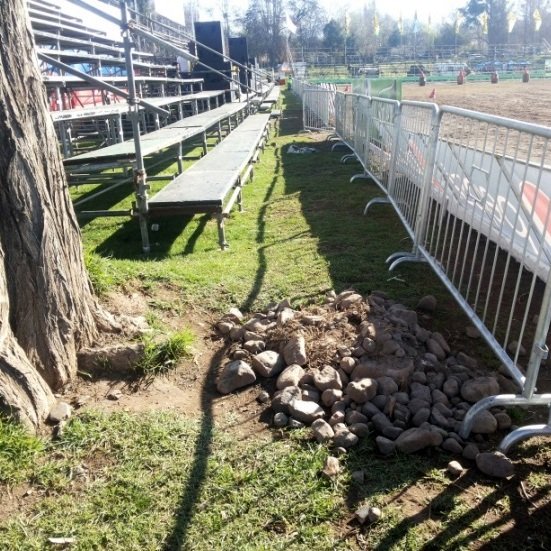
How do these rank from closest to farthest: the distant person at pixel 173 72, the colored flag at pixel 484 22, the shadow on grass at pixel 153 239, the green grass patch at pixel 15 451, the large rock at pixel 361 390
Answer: the green grass patch at pixel 15 451, the large rock at pixel 361 390, the shadow on grass at pixel 153 239, the distant person at pixel 173 72, the colored flag at pixel 484 22

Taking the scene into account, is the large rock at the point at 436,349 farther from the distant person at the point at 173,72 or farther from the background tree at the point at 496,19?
the background tree at the point at 496,19

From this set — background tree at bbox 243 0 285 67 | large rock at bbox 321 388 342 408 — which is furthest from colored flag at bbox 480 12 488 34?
large rock at bbox 321 388 342 408

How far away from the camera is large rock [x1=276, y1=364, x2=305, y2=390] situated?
9.66 ft

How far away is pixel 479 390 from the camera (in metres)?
2.83

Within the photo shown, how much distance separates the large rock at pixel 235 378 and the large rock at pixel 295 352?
0.77 ft

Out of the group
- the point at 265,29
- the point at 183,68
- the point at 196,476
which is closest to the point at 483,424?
the point at 196,476

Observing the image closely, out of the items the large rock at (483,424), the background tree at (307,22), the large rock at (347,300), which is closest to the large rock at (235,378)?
the large rock at (347,300)

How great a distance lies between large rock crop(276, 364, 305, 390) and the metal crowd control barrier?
0.89 metres

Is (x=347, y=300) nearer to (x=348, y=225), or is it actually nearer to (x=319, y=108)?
(x=348, y=225)

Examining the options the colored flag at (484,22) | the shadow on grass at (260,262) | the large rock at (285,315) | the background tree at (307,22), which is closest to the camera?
the large rock at (285,315)

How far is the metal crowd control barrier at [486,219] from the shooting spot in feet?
8.58

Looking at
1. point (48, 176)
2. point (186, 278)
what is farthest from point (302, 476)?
point (186, 278)

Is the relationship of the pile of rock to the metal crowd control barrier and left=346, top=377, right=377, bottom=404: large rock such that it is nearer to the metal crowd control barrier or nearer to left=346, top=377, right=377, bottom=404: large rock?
left=346, top=377, right=377, bottom=404: large rock

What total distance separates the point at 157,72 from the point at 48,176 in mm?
16116
